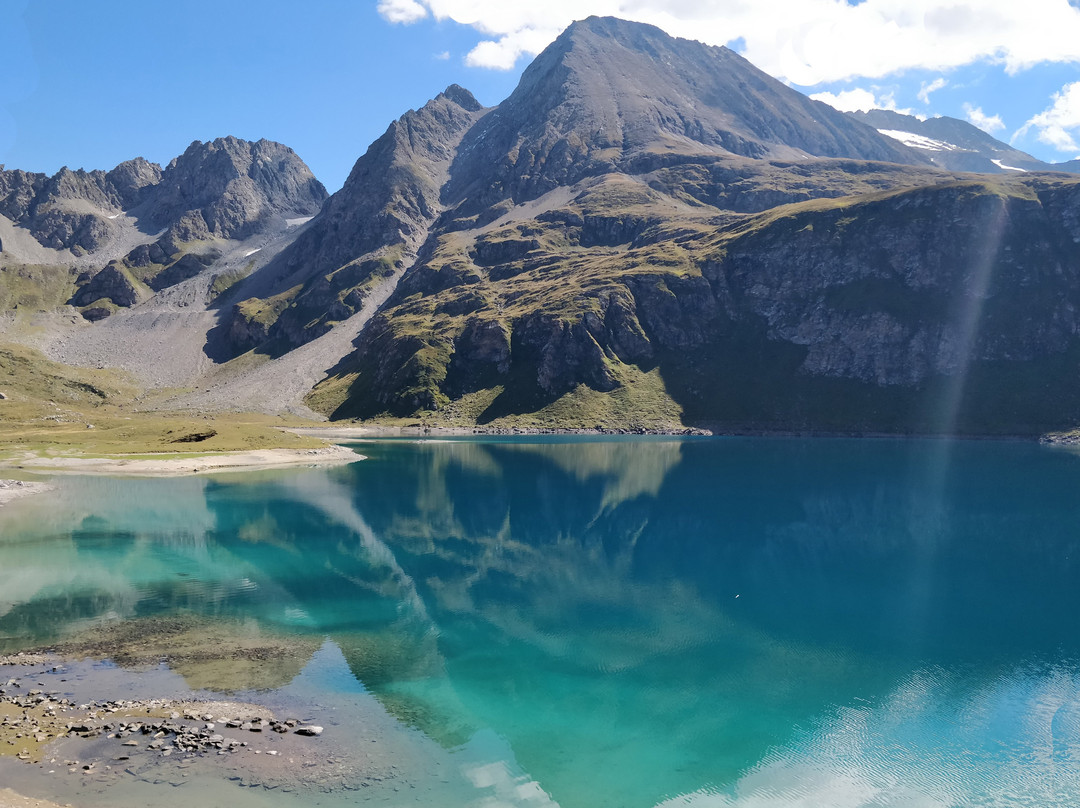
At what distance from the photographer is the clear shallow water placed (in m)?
28.0

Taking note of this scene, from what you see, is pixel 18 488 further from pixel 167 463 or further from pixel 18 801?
pixel 18 801

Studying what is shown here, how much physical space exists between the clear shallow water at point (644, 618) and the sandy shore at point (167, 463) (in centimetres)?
1331

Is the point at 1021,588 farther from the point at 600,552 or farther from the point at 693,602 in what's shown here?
the point at 600,552

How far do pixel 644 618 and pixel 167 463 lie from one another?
324 ft

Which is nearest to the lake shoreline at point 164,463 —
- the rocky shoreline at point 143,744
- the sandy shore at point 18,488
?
the sandy shore at point 18,488

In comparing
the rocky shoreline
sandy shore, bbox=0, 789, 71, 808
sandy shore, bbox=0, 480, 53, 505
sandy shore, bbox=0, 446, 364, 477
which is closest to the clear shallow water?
the rocky shoreline

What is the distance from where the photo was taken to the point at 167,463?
117m

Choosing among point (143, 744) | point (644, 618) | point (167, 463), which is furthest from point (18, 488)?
point (644, 618)

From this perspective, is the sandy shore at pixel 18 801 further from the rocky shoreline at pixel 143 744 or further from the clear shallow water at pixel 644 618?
the clear shallow water at pixel 644 618

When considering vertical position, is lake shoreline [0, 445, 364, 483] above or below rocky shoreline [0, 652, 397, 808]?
below

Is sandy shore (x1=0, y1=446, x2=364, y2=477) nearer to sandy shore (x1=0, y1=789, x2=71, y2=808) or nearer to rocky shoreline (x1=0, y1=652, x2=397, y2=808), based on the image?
rocky shoreline (x1=0, y1=652, x2=397, y2=808)

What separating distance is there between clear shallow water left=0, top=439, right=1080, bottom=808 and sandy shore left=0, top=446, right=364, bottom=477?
13.3m

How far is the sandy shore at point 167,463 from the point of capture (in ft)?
367

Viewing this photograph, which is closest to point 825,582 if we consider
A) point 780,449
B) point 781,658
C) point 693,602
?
point 693,602
